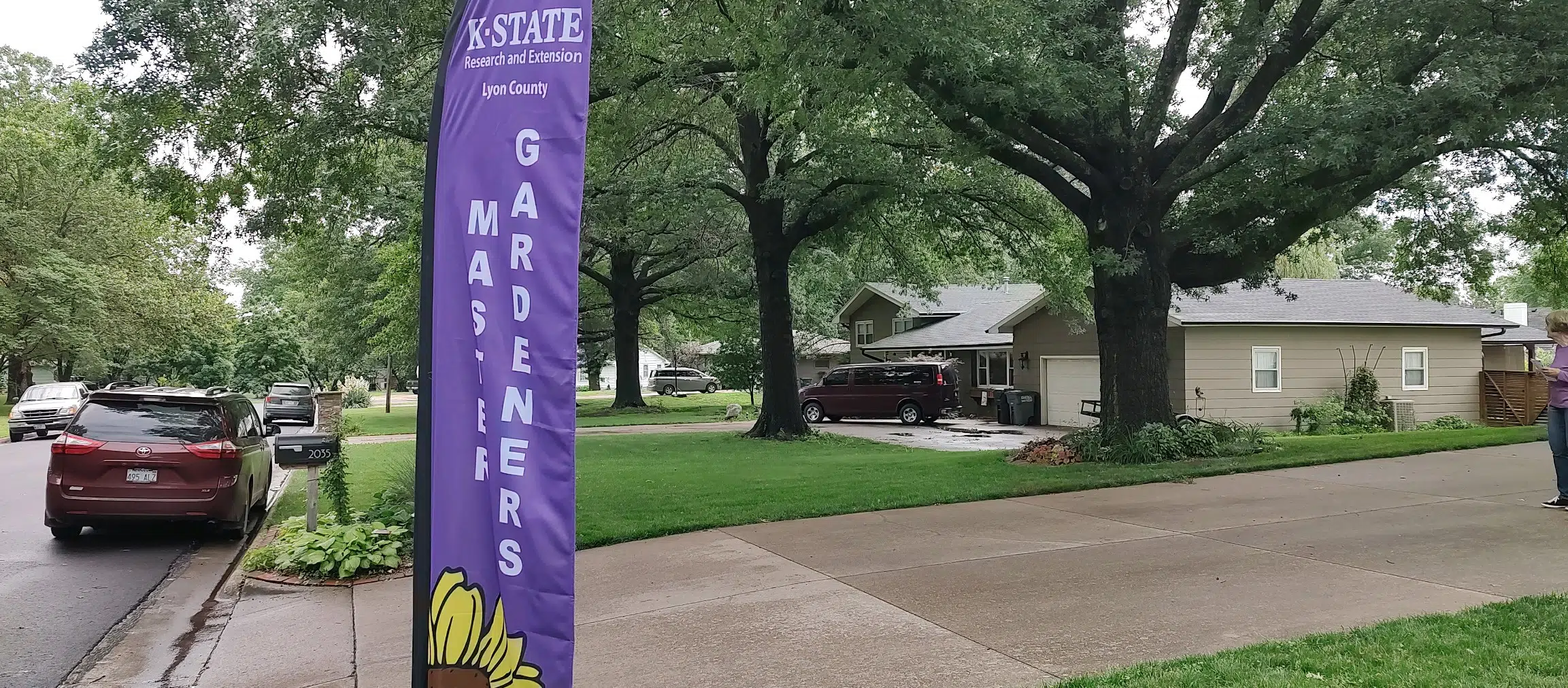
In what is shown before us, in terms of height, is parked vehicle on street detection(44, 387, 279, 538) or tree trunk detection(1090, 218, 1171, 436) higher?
tree trunk detection(1090, 218, 1171, 436)

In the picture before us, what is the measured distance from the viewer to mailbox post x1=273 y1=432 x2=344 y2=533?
893 centimetres

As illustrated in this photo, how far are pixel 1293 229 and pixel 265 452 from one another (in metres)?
14.1

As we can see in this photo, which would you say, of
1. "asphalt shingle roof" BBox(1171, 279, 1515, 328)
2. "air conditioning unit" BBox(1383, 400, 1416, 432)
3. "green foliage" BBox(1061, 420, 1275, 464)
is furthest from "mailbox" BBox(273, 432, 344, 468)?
"air conditioning unit" BBox(1383, 400, 1416, 432)

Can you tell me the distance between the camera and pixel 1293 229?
14383 millimetres

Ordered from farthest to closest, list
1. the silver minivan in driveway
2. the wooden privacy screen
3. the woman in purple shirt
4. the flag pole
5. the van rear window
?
the silver minivan in driveway
the wooden privacy screen
the van rear window
the woman in purple shirt
the flag pole

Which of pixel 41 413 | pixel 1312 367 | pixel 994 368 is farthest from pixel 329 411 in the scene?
pixel 1312 367

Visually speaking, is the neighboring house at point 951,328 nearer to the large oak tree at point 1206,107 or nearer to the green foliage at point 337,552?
the large oak tree at point 1206,107

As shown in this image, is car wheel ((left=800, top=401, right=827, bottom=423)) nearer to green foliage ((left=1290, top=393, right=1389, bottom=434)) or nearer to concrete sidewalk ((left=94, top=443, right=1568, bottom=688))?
green foliage ((left=1290, top=393, right=1389, bottom=434))

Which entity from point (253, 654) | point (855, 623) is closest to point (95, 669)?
point (253, 654)

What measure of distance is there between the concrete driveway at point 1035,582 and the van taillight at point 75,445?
210 inches

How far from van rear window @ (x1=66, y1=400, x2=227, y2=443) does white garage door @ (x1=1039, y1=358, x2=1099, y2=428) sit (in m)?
20.6

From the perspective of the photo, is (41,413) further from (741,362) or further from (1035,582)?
(1035,582)

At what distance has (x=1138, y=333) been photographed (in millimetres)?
14742

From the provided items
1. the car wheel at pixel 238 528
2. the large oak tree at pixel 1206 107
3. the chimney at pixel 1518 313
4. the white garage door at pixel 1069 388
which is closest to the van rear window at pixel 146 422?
the car wheel at pixel 238 528
